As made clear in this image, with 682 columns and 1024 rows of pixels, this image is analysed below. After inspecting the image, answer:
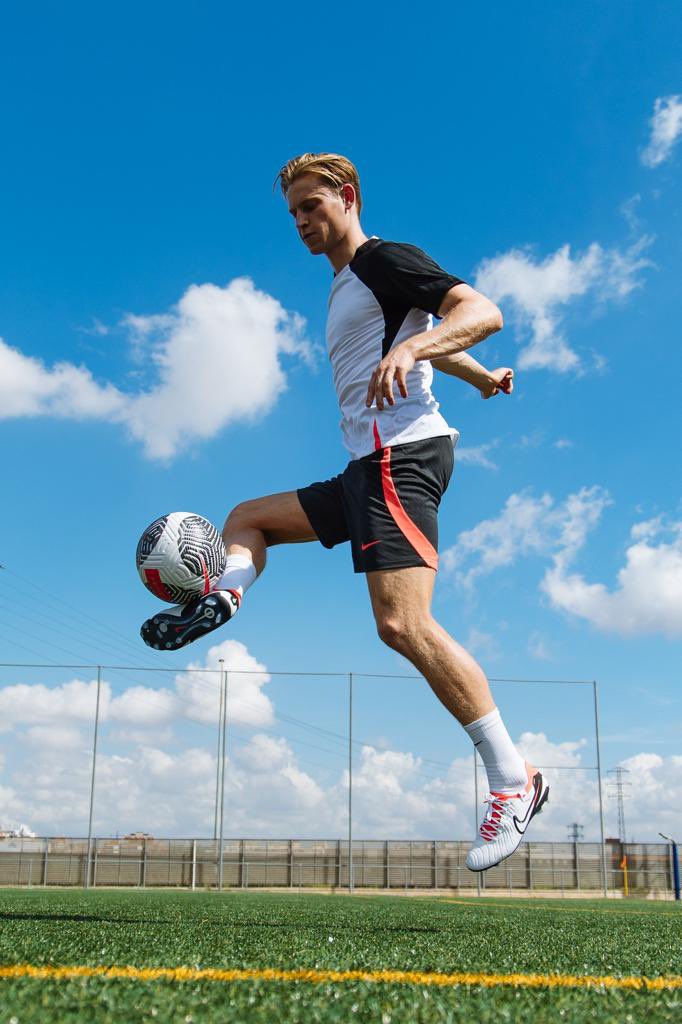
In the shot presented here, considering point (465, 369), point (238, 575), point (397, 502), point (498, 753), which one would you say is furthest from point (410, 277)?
point (498, 753)

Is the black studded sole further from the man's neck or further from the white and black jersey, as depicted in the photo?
the man's neck

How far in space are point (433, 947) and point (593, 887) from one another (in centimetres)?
2500

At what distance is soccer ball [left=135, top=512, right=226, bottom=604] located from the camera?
2949 millimetres

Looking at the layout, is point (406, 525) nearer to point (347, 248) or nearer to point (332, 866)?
point (347, 248)

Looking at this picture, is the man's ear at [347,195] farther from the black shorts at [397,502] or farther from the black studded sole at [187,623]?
the black studded sole at [187,623]

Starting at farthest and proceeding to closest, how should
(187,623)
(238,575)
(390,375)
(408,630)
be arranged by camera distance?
(238,575) < (187,623) < (408,630) < (390,375)

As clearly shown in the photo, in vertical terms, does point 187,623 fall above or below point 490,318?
below

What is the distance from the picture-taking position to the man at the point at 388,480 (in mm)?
2721

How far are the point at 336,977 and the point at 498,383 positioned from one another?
93.8 inches

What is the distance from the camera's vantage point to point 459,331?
8.98 ft

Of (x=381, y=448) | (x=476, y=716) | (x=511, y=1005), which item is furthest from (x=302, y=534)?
(x=511, y=1005)

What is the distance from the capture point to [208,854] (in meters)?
22.7

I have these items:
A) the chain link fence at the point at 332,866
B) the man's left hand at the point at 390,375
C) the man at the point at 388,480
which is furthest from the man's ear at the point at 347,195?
the chain link fence at the point at 332,866

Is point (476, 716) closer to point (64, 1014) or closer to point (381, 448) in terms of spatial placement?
point (381, 448)
